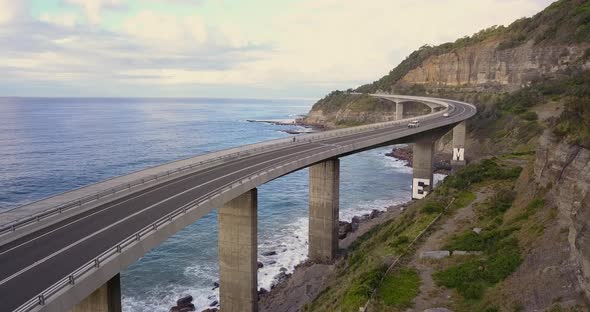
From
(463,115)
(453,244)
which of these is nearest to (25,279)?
(453,244)

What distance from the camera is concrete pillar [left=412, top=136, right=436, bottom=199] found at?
222ft

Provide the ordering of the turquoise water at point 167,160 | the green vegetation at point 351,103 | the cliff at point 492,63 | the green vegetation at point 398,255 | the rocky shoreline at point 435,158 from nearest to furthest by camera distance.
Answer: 1. the green vegetation at point 398,255
2. the turquoise water at point 167,160
3. the rocky shoreline at point 435,158
4. the cliff at point 492,63
5. the green vegetation at point 351,103

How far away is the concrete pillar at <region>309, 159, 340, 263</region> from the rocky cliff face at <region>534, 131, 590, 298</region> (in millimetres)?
18956

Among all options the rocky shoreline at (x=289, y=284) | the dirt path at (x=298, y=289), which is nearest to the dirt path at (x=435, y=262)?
the dirt path at (x=298, y=289)

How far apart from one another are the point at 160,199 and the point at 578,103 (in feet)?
87.0

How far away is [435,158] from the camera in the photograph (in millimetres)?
96750

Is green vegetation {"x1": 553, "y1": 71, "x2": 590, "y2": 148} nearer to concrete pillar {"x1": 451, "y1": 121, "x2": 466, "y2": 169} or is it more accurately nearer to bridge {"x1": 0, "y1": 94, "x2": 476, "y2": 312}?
bridge {"x1": 0, "y1": 94, "x2": 476, "y2": 312}

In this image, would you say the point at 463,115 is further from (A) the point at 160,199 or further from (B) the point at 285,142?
(A) the point at 160,199

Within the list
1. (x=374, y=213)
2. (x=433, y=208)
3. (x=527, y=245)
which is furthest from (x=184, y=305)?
(x=374, y=213)

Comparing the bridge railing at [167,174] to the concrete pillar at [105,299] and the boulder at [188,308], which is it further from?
the boulder at [188,308]

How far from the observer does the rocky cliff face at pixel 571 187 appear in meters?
18.5

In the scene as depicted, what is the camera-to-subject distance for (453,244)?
96.8 feet

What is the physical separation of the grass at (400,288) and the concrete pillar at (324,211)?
18.2 metres

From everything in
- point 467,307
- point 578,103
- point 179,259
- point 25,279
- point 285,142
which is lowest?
point 179,259
